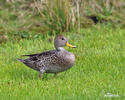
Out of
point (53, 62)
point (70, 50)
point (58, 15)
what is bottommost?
point (70, 50)

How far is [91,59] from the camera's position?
7211 mm

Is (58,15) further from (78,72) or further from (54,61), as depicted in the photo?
(54,61)

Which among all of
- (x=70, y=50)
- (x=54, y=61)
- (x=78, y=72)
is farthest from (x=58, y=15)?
(x=54, y=61)

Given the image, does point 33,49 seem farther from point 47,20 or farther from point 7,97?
point 7,97

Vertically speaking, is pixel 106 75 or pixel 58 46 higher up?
pixel 58 46

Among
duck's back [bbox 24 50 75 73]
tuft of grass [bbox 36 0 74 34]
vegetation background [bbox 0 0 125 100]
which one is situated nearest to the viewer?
vegetation background [bbox 0 0 125 100]

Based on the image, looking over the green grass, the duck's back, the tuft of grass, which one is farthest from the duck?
the tuft of grass

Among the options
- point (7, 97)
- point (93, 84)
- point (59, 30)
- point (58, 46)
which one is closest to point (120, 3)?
point (59, 30)

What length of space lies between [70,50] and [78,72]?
5.81 feet

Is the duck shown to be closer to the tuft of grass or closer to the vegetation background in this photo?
the vegetation background

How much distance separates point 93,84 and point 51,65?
0.91 metres

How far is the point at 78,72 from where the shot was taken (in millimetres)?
6480

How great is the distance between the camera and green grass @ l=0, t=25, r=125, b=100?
17.1 ft

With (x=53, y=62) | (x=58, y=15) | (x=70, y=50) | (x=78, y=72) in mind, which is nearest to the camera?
(x=53, y=62)
